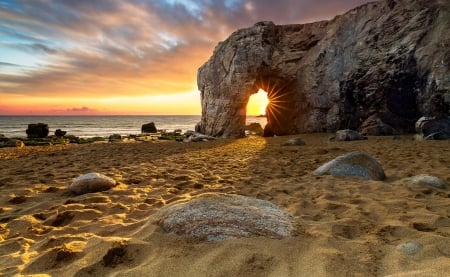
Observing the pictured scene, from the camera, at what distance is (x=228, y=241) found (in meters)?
2.83

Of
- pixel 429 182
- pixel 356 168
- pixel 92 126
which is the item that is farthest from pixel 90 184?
pixel 92 126

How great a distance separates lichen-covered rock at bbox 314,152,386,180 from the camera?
5.83 m

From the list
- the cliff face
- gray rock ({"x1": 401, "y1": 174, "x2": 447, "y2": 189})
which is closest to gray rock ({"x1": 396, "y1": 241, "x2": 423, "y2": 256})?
gray rock ({"x1": 401, "y1": 174, "x2": 447, "y2": 189})

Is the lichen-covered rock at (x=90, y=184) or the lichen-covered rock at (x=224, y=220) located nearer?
the lichen-covered rock at (x=224, y=220)

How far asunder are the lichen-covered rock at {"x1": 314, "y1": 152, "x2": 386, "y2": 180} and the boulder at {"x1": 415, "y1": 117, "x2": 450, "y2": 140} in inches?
284

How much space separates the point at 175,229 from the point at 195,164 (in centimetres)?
513

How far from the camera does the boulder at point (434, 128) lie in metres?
11.6

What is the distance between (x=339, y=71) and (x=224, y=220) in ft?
54.4

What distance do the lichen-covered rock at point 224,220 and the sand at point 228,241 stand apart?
0.12 m

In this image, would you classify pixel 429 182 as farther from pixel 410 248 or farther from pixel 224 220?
pixel 224 220

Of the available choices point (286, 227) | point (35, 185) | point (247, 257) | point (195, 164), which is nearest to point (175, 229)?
point (247, 257)

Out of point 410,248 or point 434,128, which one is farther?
point 434,128

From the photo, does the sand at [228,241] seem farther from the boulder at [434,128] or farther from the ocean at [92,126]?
the ocean at [92,126]

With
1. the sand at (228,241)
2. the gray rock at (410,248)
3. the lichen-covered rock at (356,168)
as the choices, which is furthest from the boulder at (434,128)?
the gray rock at (410,248)
